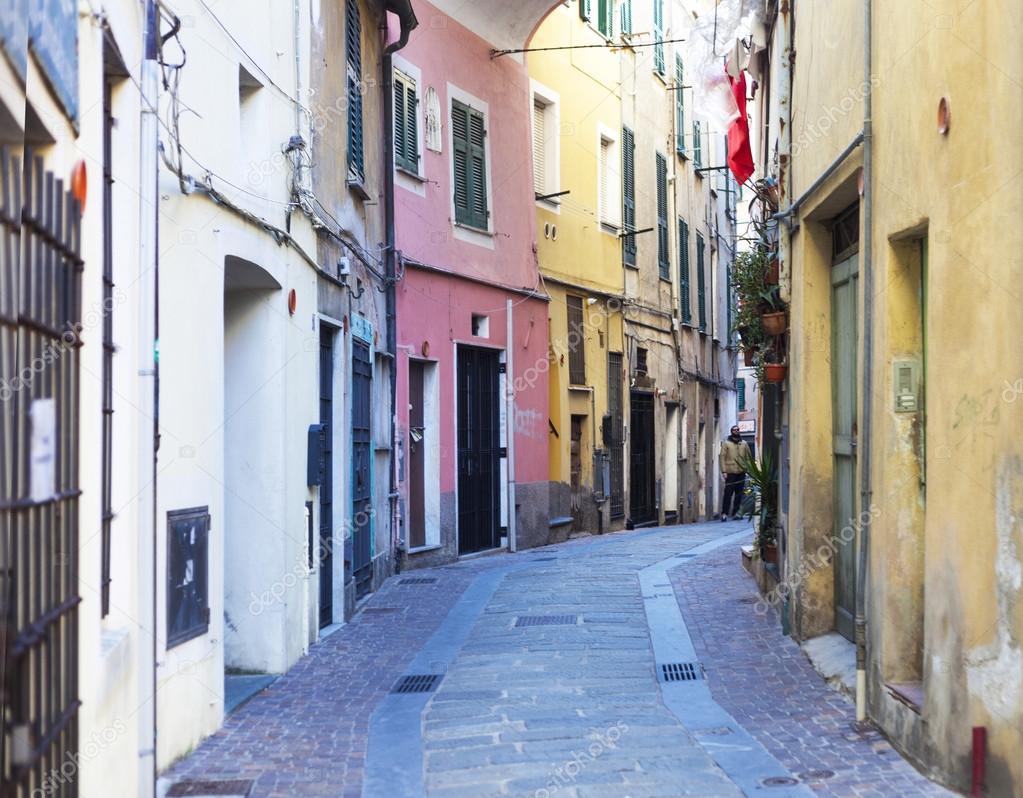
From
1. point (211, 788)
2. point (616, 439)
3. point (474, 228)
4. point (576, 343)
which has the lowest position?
point (211, 788)

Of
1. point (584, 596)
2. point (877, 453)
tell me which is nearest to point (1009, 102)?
point (877, 453)

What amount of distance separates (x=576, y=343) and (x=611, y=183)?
3091mm

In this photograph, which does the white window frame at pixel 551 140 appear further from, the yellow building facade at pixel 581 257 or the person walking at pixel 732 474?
the person walking at pixel 732 474

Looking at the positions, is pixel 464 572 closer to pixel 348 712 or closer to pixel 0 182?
pixel 348 712

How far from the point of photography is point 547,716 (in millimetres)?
7570

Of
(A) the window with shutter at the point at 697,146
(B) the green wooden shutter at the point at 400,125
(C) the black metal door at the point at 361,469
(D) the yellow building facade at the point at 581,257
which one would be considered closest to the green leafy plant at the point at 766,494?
(C) the black metal door at the point at 361,469

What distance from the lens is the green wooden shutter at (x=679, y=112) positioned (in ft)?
86.5

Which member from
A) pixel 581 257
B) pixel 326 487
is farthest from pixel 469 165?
pixel 326 487

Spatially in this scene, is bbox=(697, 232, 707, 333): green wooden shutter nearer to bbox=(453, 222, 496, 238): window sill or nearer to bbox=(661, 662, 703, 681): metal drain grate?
bbox=(453, 222, 496, 238): window sill

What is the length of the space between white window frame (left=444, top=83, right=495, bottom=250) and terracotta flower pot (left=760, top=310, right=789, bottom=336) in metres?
6.59

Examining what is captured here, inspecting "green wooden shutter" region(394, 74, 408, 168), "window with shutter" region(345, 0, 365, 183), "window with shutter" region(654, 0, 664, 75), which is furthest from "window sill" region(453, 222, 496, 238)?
"window with shutter" region(654, 0, 664, 75)

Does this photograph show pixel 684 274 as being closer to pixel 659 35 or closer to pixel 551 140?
pixel 659 35

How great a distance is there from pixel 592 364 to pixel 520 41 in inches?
198

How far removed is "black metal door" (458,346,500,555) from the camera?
55.3ft
